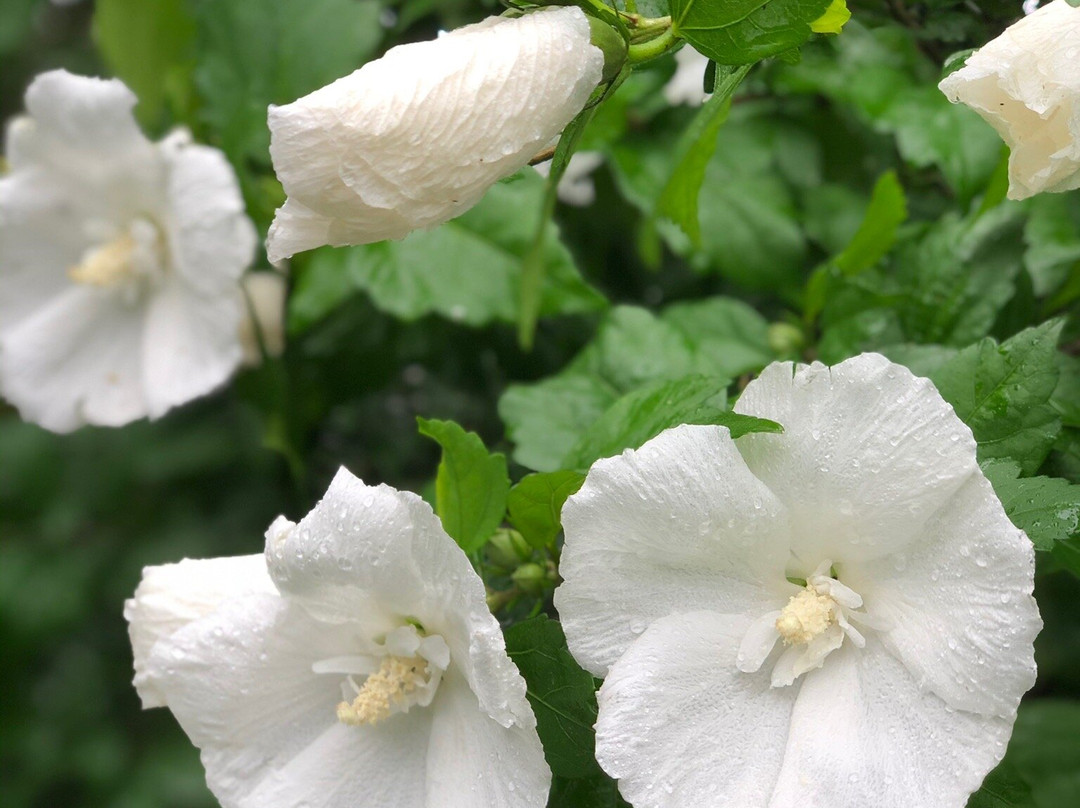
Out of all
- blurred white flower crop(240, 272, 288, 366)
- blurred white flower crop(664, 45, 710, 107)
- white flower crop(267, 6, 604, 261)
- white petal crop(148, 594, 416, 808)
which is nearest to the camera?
white flower crop(267, 6, 604, 261)

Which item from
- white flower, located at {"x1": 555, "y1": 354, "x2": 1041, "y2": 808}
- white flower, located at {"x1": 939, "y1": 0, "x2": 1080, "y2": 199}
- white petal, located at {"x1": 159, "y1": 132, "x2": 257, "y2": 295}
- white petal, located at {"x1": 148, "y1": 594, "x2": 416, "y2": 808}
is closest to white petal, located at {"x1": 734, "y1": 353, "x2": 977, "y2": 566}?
white flower, located at {"x1": 555, "y1": 354, "x2": 1041, "y2": 808}

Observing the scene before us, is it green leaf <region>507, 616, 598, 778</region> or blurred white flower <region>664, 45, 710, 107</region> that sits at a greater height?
green leaf <region>507, 616, 598, 778</region>

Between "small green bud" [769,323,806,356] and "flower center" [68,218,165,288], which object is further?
"flower center" [68,218,165,288]

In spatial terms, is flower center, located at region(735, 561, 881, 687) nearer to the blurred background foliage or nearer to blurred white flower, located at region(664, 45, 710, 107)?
the blurred background foliage

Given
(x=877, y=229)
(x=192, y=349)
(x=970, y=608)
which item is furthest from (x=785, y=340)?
(x=192, y=349)

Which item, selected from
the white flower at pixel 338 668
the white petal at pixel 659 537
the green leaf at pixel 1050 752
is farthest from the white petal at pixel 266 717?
the green leaf at pixel 1050 752

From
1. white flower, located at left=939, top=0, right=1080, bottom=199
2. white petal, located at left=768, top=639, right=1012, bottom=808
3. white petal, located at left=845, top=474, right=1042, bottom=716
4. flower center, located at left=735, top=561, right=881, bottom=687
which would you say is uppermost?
white flower, located at left=939, top=0, right=1080, bottom=199

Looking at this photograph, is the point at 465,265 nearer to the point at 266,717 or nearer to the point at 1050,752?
the point at 266,717
